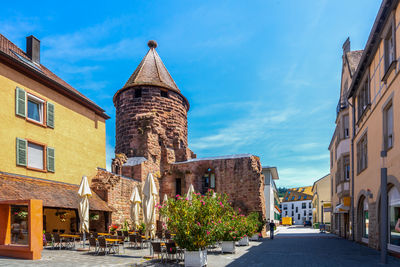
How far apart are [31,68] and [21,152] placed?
375cm

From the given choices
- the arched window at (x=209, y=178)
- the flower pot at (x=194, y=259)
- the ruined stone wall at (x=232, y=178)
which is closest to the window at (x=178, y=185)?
the ruined stone wall at (x=232, y=178)

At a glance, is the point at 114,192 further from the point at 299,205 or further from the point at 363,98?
the point at 299,205

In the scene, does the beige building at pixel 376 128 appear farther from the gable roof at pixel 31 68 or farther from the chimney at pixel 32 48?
the chimney at pixel 32 48

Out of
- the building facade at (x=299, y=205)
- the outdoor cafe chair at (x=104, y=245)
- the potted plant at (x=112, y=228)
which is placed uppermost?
the outdoor cafe chair at (x=104, y=245)

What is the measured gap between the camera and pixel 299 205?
88.6 meters

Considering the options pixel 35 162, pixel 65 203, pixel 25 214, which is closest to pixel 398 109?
pixel 25 214

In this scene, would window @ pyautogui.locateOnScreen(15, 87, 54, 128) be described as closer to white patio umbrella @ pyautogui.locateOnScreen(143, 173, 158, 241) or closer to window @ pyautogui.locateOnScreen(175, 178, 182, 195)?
white patio umbrella @ pyautogui.locateOnScreen(143, 173, 158, 241)

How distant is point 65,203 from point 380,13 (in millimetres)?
14991

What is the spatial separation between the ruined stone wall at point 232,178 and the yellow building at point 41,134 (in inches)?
319

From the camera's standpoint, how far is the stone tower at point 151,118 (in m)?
26.8

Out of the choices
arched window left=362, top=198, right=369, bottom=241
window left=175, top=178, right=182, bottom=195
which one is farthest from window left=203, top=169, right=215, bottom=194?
arched window left=362, top=198, right=369, bottom=241

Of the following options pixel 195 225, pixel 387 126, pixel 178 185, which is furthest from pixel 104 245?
pixel 178 185

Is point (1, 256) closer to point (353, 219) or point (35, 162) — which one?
point (35, 162)

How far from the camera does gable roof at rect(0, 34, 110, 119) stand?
14622mm
